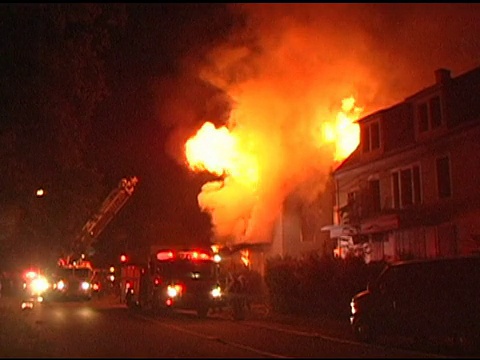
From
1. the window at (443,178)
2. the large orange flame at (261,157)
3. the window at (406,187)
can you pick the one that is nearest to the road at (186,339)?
the window at (443,178)

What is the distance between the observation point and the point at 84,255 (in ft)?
140

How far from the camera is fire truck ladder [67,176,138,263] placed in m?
39.8

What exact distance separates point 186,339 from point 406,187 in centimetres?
1546

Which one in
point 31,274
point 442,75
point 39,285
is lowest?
point 39,285

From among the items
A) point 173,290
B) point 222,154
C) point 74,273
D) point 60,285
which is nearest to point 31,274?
point 60,285

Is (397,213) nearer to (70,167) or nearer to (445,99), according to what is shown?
(445,99)

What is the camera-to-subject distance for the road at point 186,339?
13.3m

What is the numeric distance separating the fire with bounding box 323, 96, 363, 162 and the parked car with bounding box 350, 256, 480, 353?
59.0 ft

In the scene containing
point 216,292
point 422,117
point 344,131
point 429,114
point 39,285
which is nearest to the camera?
point 216,292

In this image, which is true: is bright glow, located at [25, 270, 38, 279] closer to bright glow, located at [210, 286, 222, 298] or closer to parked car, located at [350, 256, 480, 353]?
bright glow, located at [210, 286, 222, 298]

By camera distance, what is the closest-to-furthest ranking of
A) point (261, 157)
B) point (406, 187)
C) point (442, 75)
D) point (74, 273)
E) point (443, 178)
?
point (443, 178)
point (442, 75)
point (406, 187)
point (74, 273)
point (261, 157)

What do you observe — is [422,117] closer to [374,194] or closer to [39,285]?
[374,194]

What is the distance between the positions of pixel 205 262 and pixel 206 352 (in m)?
12.5

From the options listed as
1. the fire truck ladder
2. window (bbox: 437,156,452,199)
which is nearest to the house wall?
window (bbox: 437,156,452,199)
